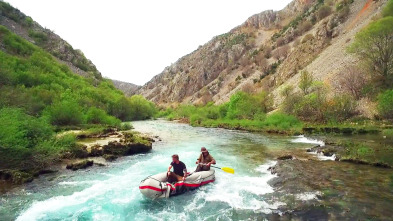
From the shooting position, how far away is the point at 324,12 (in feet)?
263

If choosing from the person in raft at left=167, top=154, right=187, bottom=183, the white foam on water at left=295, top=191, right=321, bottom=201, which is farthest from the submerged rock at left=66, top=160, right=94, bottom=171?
the white foam on water at left=295, top=191, right=321, bottom=201

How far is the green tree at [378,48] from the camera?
34406mm

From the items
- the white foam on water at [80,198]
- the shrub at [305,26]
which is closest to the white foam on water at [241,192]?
the white foam on water at [80,198]

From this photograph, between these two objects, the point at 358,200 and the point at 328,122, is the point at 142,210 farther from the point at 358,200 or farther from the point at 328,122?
the point at 328,122

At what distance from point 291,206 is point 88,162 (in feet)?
40.2

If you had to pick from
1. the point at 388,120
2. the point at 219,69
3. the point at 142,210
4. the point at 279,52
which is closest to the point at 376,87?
the point at 388,120

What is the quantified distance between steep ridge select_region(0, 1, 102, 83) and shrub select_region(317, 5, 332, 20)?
78.9 meters

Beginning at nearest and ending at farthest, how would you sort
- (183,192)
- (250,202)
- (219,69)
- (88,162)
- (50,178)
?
(250,202), (183,192), (50,178), (88,162), (219,69)

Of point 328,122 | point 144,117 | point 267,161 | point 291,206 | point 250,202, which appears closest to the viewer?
point 291,206

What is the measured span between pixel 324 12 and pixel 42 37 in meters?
93.8

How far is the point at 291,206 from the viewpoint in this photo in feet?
29.0

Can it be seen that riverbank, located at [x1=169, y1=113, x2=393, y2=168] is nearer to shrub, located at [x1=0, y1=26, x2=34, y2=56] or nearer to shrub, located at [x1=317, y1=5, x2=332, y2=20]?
shrub, located at [x1=0, y1=26, x2=34, y2=56]

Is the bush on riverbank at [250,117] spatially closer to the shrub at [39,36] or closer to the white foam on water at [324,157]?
the white foam on water at [324,157]

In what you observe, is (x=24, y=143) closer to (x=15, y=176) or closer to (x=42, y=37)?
(x=15, y=176)
